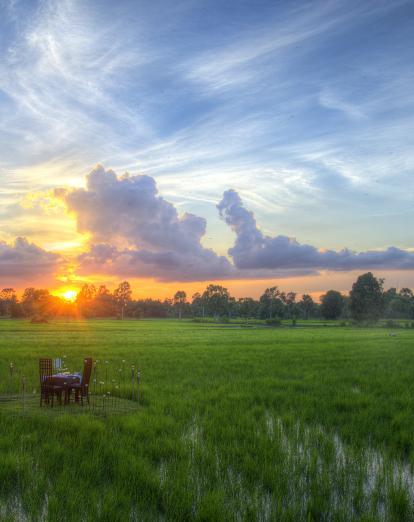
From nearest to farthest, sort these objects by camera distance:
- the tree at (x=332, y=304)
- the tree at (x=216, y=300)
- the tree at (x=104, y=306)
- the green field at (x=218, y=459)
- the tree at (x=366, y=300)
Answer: the green field at (x=218, y=459) < the tree at (x=366, y=300) < the tree at (x=332, y=304) < the tree at (x=104, y=306) < the tree at (x=216, y=300)

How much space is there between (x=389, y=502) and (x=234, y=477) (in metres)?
2.44

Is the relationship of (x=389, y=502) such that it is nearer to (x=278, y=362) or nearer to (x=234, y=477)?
(x=234, y=477)

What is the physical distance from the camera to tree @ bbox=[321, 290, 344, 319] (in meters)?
135

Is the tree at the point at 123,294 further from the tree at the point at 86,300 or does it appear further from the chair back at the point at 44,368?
the chair back at the point at 44,368

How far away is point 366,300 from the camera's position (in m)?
112

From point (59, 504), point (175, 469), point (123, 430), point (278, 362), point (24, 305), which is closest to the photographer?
point (59, 504)

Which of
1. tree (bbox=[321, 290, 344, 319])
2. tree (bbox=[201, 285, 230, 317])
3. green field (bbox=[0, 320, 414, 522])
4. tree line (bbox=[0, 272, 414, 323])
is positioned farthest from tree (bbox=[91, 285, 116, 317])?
green field (bbox=[0, 320, 414, 522])

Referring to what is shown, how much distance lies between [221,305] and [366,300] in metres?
68.9

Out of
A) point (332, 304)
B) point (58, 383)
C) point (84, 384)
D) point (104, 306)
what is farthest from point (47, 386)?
point (104, 306)

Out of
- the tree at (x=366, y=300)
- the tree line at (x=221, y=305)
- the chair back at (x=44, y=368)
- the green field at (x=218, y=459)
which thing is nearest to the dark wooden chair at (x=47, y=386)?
the chair back at (x=44, y=368)

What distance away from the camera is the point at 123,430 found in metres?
10.2

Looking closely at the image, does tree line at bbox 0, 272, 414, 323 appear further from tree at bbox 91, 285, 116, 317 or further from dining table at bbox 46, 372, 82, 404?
dining table at bbox 46, 372, 82, 404

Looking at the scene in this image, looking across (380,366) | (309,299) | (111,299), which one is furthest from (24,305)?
(380,366)

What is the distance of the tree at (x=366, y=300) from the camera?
11119 centimetres
